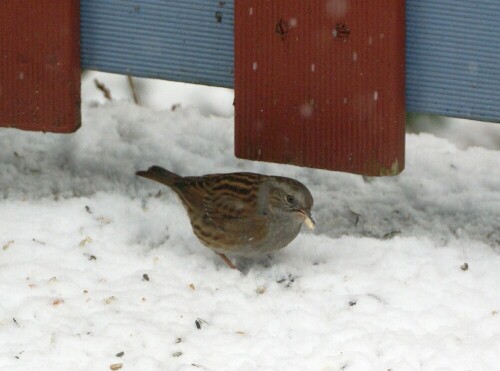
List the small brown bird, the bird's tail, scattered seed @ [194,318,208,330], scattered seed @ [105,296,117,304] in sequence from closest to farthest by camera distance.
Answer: scattered seed @ [194,318,208,330] → scattered seed @ [105,296,117,304] → the small brown bird → the bird's tail

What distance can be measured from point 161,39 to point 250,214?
993mm

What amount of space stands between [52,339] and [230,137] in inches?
81.4

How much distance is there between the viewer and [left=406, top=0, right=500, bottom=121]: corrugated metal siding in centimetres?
534

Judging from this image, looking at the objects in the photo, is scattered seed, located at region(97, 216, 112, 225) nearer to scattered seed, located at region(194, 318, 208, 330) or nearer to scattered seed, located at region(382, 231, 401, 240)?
scattered seed, located at region(194, 318, 208, 330)

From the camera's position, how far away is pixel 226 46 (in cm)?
585

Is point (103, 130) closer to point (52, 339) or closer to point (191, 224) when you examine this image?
point (191, 224)

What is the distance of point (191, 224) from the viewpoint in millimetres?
5633

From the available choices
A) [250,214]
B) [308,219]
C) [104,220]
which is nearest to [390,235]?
Answer: [308,219]

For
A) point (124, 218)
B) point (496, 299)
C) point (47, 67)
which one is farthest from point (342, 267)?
point (47, 67)

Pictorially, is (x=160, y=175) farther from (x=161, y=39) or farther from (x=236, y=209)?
(x=161, y=39)

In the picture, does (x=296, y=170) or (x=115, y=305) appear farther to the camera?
(x=296, y=170)

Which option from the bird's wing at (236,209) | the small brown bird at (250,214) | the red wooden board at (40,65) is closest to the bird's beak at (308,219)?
the small brown bird at (250,214)

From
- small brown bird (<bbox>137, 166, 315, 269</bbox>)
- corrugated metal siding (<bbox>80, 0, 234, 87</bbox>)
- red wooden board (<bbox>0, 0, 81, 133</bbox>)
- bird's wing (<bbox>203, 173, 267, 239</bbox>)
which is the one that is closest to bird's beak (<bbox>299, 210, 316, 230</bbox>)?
small brown bird (<bbox>137, 166, 315, 269</bbox>)

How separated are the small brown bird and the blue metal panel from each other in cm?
60
